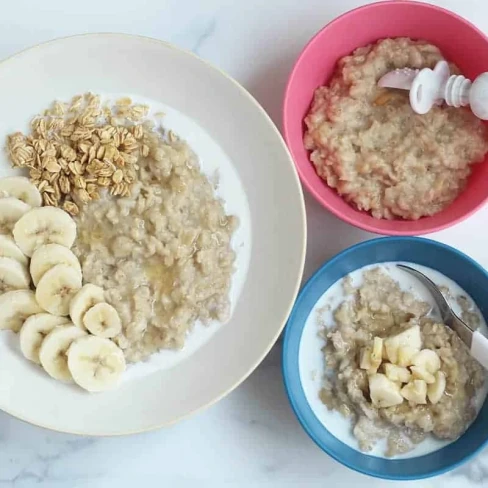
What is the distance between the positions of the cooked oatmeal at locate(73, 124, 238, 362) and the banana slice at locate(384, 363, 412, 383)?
365 millimetres

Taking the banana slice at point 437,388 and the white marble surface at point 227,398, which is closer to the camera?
the banana slice at point 437,388

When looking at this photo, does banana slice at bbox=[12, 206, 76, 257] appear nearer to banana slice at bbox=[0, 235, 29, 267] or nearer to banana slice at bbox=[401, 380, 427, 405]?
banana slice at bbox=[0, 235, 29, 267]

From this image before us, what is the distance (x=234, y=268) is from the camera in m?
1.65

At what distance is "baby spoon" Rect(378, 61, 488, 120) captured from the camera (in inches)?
61.9

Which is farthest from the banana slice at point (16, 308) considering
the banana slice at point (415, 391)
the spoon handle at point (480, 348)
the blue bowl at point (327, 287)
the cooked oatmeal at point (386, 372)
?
the spoon handle at point (480, 348)

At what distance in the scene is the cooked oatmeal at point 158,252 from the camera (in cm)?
158

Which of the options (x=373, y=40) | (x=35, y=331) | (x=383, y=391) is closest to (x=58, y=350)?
(x=35, y=331)

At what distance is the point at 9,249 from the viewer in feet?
5.24

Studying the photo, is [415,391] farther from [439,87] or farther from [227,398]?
[439,87]

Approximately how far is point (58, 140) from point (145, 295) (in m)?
0.38

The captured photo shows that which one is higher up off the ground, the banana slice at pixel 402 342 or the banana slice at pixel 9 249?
the banana slice at pixel 9 249

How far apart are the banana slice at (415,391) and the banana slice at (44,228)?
2.50 ft

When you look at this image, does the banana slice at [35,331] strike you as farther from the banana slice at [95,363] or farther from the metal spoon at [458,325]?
the metal spoon at [458,325]

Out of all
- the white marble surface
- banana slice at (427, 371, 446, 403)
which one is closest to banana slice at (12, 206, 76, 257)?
the white marble surface
